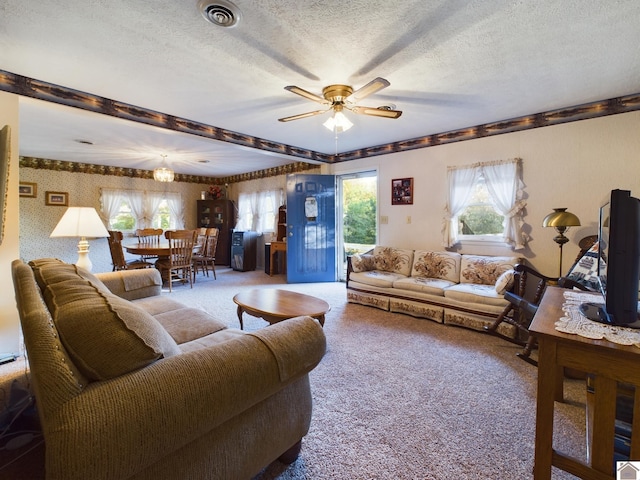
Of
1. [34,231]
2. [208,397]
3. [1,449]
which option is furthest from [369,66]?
[34,231]

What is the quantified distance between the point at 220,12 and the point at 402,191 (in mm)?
3455

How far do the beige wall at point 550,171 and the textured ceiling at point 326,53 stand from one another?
1.07 ft

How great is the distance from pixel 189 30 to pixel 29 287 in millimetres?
1690

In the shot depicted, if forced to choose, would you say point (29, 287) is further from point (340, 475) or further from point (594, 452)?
point (594, 452)

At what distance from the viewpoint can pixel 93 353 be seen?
2.76 ft

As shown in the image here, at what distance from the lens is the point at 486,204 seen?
12.7 feet

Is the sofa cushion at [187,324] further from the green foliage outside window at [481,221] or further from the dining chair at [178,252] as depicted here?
the green foliage outside window at [481,221]

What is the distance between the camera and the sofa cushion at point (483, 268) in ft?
11.1

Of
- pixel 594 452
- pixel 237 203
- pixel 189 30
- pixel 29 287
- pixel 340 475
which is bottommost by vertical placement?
pixel 340 475

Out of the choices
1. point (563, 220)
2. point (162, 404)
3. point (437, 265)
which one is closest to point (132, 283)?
point (162, 404)

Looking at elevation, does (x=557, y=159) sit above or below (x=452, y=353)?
above

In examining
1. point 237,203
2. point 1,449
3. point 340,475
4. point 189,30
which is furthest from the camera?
point 237,203

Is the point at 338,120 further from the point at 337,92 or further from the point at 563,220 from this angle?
the point at 563,220

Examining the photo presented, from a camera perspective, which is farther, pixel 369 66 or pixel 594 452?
pixel 369 66
